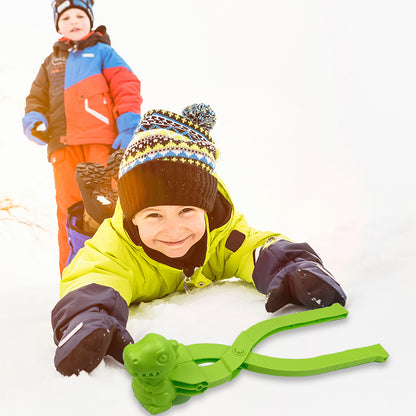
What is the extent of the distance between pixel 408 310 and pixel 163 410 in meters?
0.54

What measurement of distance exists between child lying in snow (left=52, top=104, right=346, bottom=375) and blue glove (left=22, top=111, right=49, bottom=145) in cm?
84

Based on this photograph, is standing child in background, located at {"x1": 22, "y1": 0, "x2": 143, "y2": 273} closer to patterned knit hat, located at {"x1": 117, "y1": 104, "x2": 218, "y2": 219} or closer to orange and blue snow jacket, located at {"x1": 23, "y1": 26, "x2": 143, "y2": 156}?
orange and blue snow jacket, located at {"x1": 23, "y1": 26, "x2": 143, "y2": 156}

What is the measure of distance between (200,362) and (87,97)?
1310 millimetres

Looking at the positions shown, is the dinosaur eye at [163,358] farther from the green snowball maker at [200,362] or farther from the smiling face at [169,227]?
the smiling face at [169,227]

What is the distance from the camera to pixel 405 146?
2.01 meters

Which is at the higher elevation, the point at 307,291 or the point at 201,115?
the point at 201,115

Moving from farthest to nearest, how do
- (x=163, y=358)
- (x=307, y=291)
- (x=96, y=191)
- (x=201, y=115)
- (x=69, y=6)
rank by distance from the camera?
(x=69, y=6)
(x=96, y=191)
(x=201, y=115)
(x=307, y=291)
(x=163, y=358)

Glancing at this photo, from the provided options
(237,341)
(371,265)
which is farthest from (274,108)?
(237,341)

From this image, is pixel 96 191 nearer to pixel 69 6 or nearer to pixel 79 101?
pixel 79 101

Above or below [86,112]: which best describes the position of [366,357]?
below

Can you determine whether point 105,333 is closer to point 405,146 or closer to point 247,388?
point 247,388

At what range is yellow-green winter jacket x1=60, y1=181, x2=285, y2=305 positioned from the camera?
958 mm

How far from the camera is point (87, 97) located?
1.75 m

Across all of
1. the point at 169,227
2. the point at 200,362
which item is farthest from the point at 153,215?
the point at 200,362
